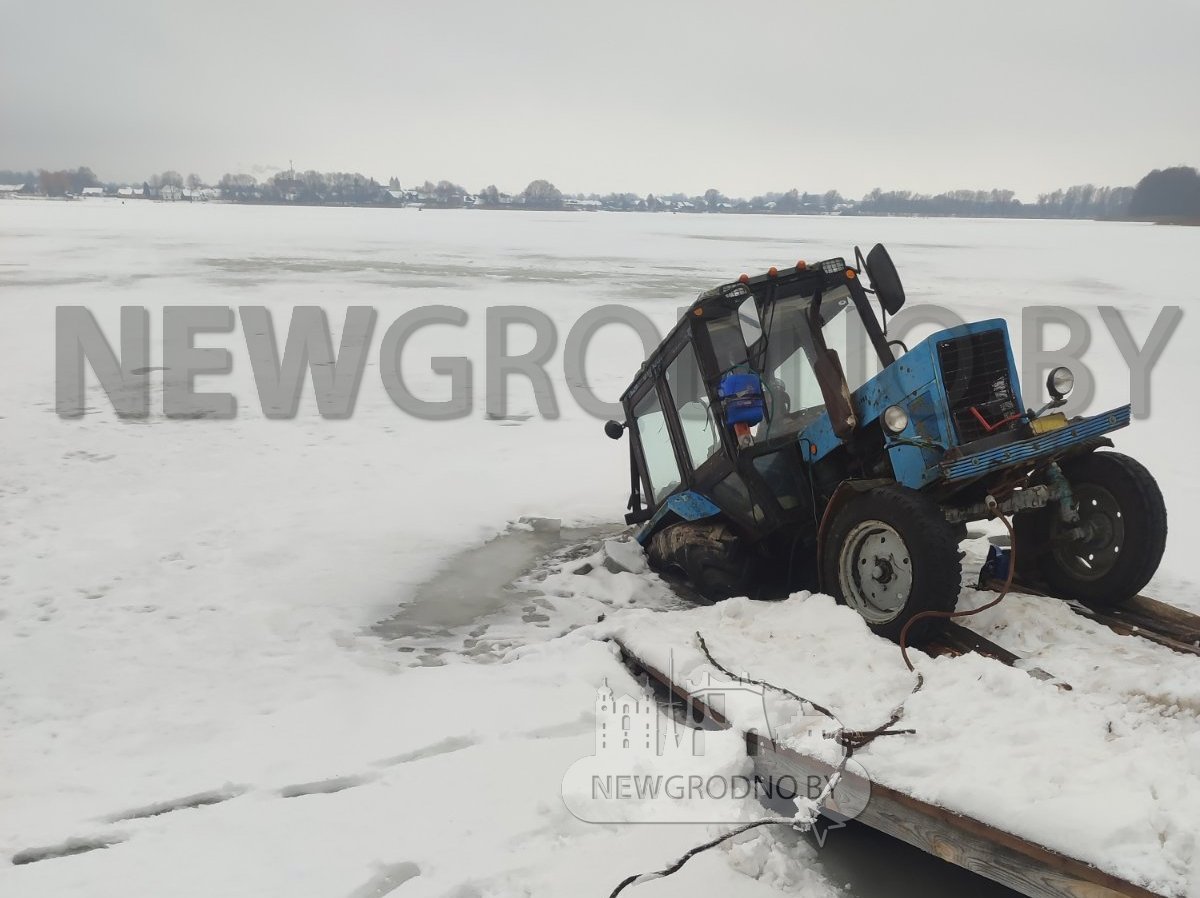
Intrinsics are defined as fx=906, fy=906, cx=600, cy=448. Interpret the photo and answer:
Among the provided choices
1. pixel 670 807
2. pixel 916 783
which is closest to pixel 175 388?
pixel 670 807

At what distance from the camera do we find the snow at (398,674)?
332 centimetres

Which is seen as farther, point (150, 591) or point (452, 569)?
point (452, 569)

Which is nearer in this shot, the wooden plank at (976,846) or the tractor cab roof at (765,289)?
the wooden plank at (976,846)

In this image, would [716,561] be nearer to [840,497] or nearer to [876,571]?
[840,497]

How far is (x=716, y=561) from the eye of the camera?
5.76 metres

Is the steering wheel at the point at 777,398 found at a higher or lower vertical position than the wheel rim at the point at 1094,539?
higher

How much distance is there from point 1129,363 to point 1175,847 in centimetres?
1293

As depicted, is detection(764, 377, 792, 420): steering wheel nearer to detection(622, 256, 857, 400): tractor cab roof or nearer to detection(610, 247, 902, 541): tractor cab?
detection(610, 247, 902, 541): tractor cab

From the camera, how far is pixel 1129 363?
13.7 meters

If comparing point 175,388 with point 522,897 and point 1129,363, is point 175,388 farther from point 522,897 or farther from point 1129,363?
point 1129,363

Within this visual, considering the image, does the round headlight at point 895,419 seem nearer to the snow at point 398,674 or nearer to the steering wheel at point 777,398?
the snow at point 398,674
